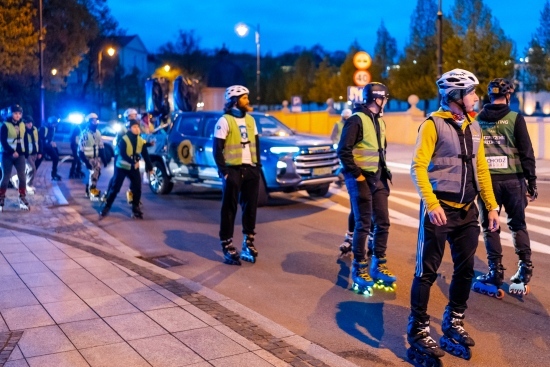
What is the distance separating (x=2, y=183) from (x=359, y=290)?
27.0ft

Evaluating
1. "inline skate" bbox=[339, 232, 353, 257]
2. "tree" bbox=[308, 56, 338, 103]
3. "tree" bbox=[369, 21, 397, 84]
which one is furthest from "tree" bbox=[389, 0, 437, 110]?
"inline skate" bbox=[339, 232, 353, 257]

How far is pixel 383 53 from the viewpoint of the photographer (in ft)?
169

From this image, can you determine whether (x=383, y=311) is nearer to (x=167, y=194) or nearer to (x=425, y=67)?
(x=167, y=194)

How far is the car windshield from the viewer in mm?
14531

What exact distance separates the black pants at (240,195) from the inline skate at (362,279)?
1.83m

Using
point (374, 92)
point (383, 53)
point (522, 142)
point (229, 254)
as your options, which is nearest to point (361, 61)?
point (229, 254)

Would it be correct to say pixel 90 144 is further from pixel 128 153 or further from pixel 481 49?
pixel 481 49

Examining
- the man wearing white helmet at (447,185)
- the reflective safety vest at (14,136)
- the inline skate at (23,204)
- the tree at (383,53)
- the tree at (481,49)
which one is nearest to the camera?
the man wearing white helmet at (447,185)

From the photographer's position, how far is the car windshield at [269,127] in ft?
47.7

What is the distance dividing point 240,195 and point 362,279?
224cm

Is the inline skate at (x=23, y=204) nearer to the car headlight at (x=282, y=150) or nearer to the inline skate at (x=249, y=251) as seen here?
the car headlight at (x=282, y=150)

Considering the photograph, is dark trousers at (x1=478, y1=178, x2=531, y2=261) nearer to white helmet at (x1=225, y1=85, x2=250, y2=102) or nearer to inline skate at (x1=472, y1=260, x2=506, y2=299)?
inline skate at (x1=472, y1=260, x2=506, y2=299)

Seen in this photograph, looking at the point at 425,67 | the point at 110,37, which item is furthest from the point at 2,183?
the point at 110,37

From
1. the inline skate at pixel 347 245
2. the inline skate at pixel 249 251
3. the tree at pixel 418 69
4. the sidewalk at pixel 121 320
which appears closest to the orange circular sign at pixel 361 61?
the inline skate at pixel 347 245
